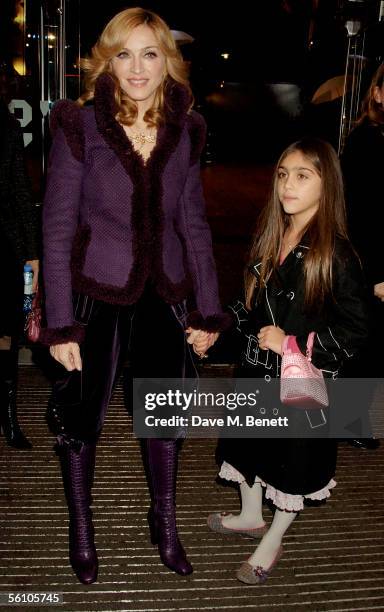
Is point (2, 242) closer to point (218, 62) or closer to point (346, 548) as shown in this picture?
Result: point (346, 548)

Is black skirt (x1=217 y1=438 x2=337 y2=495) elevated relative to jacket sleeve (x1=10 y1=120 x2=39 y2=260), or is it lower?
lower

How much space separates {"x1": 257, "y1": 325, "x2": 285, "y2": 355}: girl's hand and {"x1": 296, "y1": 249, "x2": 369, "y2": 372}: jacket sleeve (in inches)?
2.4

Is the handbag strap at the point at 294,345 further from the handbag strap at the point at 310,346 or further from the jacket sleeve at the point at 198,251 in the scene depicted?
the jacket sleeve at the point at 198,251

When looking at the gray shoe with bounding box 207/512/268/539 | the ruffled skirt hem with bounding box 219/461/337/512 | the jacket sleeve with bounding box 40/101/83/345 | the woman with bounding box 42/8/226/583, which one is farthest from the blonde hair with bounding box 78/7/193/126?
the gray shoe with bounding box 207/512/268/539

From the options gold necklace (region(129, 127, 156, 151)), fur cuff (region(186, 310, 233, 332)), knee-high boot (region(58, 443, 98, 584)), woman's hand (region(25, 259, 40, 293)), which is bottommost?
knee-high boot (region(58, 443, 98, 584))

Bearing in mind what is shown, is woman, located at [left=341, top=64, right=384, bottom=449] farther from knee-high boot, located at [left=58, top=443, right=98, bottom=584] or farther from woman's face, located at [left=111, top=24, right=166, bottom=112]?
knee-high boot, located at [left=58, top=443, right=98, bottom=584]

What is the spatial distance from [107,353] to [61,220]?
1.48 feet

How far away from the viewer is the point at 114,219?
194 centimetres

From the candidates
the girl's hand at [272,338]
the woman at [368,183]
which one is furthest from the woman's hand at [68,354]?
the woman at [368,183]

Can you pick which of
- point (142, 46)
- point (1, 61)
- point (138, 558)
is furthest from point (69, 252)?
point (1, 61)

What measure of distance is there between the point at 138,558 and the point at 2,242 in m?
1.44

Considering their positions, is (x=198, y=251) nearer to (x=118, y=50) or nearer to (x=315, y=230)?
(x=315, y=230)

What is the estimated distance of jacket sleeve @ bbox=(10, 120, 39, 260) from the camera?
272 cm

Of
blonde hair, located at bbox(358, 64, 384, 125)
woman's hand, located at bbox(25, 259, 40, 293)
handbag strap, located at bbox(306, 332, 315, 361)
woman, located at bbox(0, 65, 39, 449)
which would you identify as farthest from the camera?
woman's hand, located at bbox(25, 259, 40, 293)
